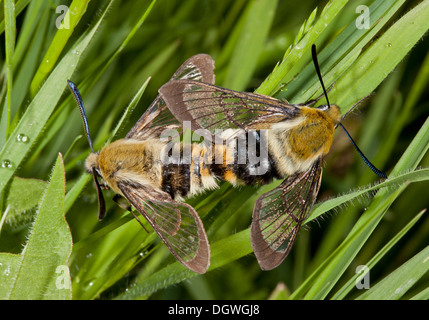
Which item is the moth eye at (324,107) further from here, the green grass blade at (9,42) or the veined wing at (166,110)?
the green grass blade at (9,42)

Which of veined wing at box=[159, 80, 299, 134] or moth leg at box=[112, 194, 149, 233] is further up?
veined wing at box=[159, 80, 299, 134]

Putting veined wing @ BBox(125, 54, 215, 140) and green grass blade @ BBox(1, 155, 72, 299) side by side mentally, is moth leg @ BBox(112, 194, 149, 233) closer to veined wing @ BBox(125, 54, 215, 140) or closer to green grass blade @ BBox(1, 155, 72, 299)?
veined wing @ BBox(125, 54, 215, 140)

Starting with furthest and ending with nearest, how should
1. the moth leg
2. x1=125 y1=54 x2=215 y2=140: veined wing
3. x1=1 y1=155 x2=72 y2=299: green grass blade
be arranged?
1. x1=125 y1=54 x2=215 y2=140: veined wing
2. the moth leg
3. x1=1 y1=155 x2=72 y2=299: green grass blade

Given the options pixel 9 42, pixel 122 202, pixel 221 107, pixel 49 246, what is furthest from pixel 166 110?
pixel 49 246

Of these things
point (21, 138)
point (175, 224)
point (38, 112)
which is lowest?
point (175, 224)

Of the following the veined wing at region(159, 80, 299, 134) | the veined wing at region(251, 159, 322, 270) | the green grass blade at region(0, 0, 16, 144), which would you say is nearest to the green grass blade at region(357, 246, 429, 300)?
the veined wing at region(251, 159, 322, 270)

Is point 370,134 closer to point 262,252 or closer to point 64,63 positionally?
point 262,252

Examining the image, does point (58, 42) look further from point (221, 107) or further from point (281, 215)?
point (281, 215)

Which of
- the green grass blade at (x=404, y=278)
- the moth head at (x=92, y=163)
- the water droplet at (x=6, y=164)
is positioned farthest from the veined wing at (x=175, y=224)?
the green grass blade at (x=404, y=278)

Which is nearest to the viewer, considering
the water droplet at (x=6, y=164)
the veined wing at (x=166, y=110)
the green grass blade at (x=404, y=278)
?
the green grass blade at (x=404, y=278)
